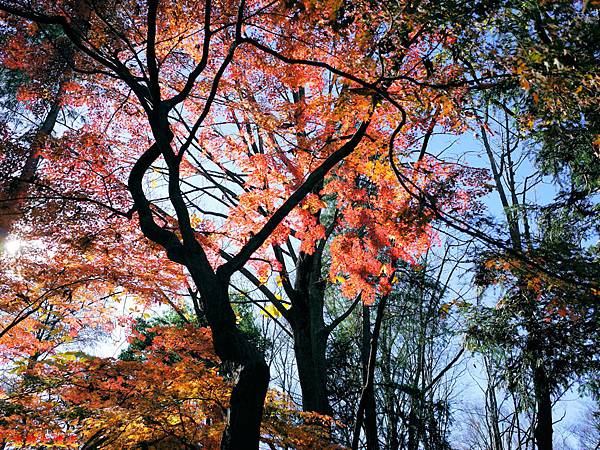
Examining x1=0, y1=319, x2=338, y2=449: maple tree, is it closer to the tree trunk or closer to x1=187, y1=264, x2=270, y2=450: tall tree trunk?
x1=187, y1=264, x2=270, y2=450: tall tree trunk

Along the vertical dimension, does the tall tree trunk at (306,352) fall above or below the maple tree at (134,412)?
above

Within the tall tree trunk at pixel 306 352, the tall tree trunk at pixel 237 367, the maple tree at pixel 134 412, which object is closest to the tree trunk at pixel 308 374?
the tall tree trunk at pixel 306 352

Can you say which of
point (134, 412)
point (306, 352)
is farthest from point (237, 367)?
point (306, 352)

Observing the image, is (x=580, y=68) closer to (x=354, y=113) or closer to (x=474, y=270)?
(x=354, y=113)

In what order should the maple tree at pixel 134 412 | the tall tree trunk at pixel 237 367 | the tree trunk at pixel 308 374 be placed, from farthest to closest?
1. the tree trunk at pixel 308 374
2. the maple tree at pixel 134 412
3. the tall tree trunk at pixel 237 367

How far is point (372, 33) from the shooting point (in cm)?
407

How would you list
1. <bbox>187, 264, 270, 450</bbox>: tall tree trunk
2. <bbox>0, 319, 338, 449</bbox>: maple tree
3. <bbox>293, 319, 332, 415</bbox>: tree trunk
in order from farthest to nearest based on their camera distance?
<bbox>293, 319, 332, 415</bbox>: tree trunk → <bbox>0, 319, 338, 449</bbox>: maple tree → <bbox>187, 264, 270, 450</bbox>: tall tree trunk

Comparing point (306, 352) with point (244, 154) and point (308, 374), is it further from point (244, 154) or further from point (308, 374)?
point (244, 154)

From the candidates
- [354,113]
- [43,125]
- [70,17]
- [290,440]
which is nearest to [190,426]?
[290,440]

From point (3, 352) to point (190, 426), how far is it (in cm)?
599

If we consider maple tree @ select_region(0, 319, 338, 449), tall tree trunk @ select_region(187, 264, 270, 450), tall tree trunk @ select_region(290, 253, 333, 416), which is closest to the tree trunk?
tall tree trunk @ select_region(290, 253, 333, 416)

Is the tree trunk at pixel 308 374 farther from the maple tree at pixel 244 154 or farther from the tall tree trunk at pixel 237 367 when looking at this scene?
the tall tree trunk at pixel 237 367

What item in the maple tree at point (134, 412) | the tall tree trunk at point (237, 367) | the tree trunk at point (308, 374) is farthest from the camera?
the tree trunk at point (308, 374)

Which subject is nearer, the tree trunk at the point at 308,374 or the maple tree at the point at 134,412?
the maple tree at the point at 134,412
